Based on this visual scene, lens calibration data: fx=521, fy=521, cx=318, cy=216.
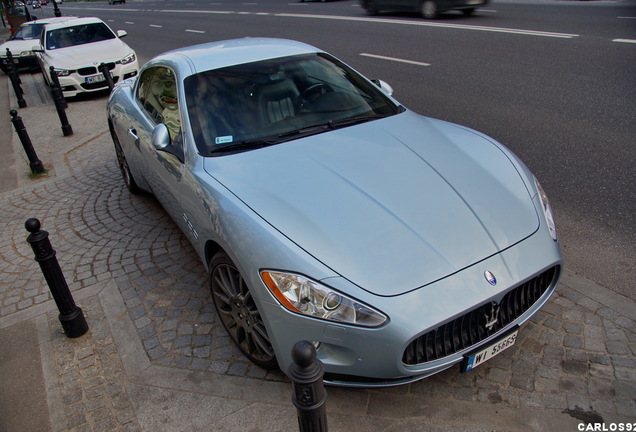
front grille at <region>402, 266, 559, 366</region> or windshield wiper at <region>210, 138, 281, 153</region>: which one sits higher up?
windshield wiper at <region>210, 138, 281, 153</region>

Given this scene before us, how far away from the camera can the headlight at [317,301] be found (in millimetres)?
2471

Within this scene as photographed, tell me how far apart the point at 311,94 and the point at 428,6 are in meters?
14.4

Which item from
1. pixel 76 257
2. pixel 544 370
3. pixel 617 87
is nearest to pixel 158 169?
pixel 76 257

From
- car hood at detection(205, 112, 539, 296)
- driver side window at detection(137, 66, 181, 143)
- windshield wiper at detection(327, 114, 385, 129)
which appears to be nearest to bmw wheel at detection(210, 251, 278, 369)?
car hood at detection(205, 112, 539, 296)

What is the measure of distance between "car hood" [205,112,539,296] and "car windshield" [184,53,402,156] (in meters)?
0.18

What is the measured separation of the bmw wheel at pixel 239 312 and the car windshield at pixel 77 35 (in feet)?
35.6

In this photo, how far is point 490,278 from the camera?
2.62 m

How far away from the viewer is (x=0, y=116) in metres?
11.1

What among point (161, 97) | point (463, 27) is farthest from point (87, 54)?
point (463, 27)

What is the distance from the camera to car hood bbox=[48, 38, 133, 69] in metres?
11.1

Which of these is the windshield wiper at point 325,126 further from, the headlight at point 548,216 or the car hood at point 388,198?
the headlight at point 548,216

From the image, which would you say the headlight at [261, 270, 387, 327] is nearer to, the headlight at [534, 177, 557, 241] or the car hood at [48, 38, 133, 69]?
the headlight at [534, 177, 557, 241]

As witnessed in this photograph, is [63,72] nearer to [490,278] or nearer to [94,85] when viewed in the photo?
[94,85]

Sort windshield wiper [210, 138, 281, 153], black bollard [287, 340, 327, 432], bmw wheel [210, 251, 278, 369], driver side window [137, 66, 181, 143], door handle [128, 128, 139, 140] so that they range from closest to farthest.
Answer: black bollard [287, 340, 327, 432] < bmw wheel [210, 251, 278, 369] < windshield wiper [210, 138, 281, 153] < driver side window [137, 66, 181, 143] < door handle [128, 128, 139, 140]
